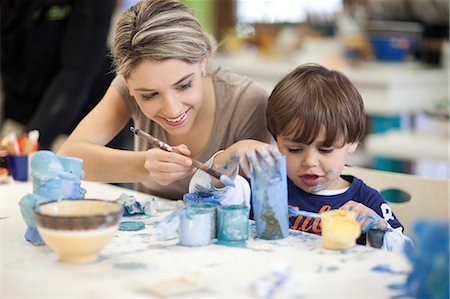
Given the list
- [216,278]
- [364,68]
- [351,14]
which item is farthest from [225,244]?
[351,14]

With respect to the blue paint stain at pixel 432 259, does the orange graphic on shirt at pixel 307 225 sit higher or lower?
lower

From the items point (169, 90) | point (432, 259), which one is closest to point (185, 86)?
point (169, 90)

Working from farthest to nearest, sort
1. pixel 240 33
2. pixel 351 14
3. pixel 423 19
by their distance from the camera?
pixel 240 33, pixel 351 14, pixel 423 19

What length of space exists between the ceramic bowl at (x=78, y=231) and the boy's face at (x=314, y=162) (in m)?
0.51

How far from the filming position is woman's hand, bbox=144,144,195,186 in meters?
1.51

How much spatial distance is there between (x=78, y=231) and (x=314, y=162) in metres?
0.61

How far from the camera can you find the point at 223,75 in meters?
1.95

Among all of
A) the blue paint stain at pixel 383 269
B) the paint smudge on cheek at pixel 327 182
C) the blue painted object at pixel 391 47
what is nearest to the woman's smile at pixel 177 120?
the paint smudge on cheek at pixel 327 182

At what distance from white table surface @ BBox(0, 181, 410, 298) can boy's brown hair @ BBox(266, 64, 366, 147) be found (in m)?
0.28

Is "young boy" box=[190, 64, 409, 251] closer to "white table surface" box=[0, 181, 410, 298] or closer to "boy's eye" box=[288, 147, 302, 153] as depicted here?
"boy's eye" box=[288, 147, 302, 153]

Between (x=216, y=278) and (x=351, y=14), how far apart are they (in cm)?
397

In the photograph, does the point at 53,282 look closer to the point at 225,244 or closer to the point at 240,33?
the point at 225,244

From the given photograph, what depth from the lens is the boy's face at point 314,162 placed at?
5.42 feet

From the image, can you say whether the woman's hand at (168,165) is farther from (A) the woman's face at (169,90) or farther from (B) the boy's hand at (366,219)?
(B) the boy's hand at (366,219)
